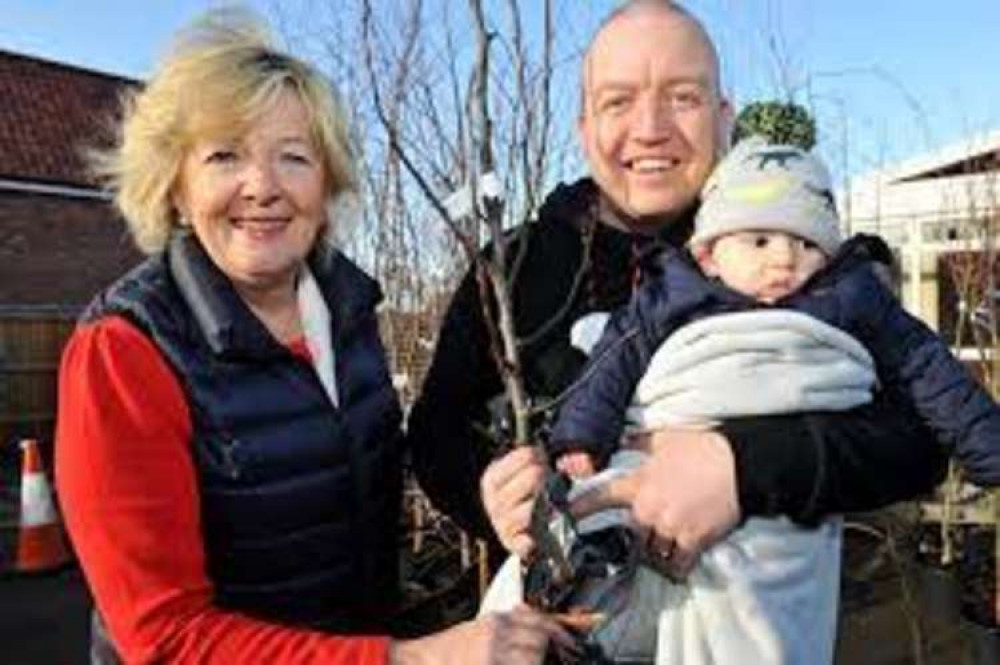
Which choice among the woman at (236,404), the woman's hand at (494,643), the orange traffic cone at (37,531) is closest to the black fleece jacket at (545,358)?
the woman at (236,404)

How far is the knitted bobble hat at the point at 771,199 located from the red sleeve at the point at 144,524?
2.83ft

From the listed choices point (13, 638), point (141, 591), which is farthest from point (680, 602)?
point (13, 638)

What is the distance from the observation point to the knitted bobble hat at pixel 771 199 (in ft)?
7.14

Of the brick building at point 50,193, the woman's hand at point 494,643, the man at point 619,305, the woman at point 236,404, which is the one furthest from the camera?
the brick building at point 50,193

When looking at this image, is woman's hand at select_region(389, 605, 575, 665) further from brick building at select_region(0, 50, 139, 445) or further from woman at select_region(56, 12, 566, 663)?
brick building at select_region(0, 50, 139, 445)

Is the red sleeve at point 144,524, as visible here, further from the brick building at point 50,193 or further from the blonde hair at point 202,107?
the brick building at point 50,193

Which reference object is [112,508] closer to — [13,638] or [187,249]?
[187,249]

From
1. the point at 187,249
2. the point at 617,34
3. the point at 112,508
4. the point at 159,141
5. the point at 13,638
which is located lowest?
the point at 13,638

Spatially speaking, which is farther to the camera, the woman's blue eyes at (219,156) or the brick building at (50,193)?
the brick building at (50,193)

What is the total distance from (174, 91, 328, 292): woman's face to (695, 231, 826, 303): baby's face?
26.9 inches

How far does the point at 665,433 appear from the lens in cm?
212

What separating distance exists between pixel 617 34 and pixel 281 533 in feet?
3.52

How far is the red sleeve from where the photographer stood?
1.89m

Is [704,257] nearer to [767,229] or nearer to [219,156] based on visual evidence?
[767,229]
